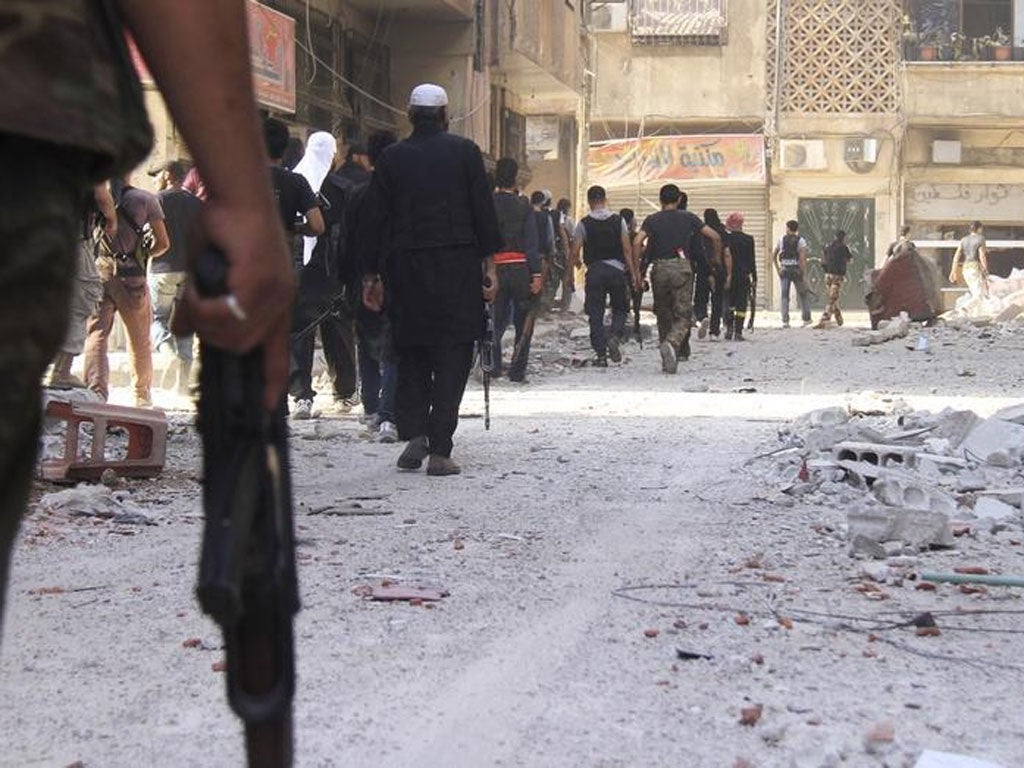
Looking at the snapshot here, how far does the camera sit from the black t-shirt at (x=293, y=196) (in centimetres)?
1007

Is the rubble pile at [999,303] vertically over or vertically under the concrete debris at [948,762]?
over

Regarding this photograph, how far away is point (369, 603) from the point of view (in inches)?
200

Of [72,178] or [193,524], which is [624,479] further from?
[72,178]

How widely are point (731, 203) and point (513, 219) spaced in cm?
2717

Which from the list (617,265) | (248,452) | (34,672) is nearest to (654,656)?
(34,672)

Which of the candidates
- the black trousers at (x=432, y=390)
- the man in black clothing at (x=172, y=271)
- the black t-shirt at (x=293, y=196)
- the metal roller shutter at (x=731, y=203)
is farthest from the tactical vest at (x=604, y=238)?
the metal roller shutter at (x=731, y=203)

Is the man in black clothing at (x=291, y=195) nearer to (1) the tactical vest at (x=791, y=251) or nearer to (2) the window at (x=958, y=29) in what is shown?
(1) the tactical vest at (x=791, y=251)

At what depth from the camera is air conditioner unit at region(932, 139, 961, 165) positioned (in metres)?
41.3

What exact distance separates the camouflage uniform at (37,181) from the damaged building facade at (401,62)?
13.4 metres

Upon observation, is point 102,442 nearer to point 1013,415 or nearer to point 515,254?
point 1013,415

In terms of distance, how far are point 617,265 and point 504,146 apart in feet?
41.5

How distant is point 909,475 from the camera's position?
793 centimetres

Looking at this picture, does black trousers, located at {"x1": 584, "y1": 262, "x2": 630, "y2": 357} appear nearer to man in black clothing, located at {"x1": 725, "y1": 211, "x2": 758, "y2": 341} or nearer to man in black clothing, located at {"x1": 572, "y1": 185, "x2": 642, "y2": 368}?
man in black clothing, located at {"x1": 572, "y1": 185, "x2": 642, "y2": 368}

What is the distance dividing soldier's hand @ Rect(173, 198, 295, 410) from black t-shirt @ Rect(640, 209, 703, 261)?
1582 cm
